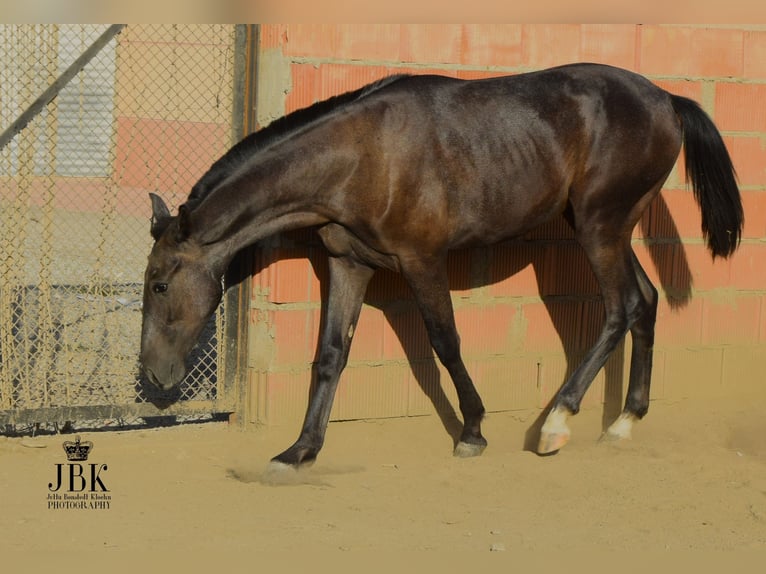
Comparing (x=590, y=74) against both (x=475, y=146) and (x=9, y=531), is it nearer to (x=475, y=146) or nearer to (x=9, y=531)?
(x=475, y=146)

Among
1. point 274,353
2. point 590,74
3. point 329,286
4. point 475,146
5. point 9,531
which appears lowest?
point 9,531

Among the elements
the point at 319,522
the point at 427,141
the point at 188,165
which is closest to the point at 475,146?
the point at 427,141

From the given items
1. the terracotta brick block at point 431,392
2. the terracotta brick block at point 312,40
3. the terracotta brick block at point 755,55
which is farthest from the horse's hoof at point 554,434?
the terracotta brick block at point 755,55

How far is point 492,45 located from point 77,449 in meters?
3.24

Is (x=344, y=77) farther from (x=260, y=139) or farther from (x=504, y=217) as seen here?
(x=504, y=217)

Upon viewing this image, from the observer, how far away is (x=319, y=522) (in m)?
4.87

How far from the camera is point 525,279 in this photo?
682cm

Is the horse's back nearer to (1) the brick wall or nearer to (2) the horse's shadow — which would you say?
(1) the brick wall

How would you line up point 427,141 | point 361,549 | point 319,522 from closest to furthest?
point 361,549 → point 319,522 → point 427,141

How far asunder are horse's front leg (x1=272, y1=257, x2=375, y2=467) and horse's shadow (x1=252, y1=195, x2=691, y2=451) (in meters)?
0.34

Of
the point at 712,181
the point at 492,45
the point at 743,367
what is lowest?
the point at 743,367

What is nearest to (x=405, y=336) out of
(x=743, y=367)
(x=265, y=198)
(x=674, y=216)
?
(x=265, y=198)

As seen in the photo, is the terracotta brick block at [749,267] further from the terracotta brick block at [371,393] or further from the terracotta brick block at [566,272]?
the terracotta brick block at [371,393]

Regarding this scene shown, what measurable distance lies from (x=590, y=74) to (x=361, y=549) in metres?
2.97
